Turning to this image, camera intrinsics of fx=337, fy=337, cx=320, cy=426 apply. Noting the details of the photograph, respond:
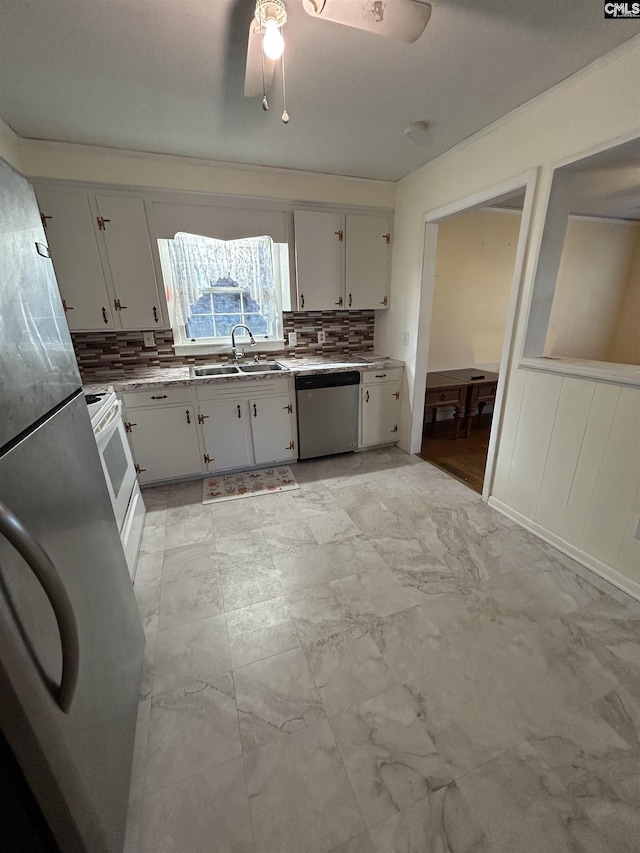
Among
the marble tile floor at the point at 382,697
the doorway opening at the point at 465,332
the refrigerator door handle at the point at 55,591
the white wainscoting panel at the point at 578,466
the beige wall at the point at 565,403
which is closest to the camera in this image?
the refrigerator door handle at the point at 55,591

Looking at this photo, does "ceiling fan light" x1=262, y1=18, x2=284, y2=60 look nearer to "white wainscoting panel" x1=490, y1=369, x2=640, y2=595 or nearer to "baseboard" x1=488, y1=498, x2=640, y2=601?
"white wainscoting panel" x1=490, y1=369, x2=640, y2=595

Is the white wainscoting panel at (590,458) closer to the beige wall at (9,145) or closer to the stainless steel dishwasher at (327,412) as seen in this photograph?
the stainless steel dishwasher at (327,412)

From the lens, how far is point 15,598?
58 centimetres

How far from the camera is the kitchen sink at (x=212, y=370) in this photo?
295 cm

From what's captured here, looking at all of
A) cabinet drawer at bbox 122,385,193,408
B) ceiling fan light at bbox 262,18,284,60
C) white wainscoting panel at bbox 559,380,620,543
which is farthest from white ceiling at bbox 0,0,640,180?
cabinet drawer at bbox 122,385,193,408

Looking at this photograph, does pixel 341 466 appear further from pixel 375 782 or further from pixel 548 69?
pixel 548 69

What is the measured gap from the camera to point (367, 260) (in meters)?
3.24

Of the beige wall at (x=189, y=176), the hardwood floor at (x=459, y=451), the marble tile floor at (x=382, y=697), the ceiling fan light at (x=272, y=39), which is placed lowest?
the marble tile floor at (x=382, y=697)

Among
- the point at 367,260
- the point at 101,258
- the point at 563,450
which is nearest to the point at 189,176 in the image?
the point at 101,258

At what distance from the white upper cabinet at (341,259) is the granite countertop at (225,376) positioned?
51cm

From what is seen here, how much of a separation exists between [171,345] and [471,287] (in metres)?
3.31

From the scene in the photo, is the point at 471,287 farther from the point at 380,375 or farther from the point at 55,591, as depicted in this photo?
the point at 55,591

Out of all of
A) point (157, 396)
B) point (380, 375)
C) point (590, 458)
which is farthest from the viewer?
point (380, 375)

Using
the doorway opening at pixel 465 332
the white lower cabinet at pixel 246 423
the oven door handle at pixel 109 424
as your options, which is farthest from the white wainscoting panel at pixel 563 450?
the oven door handle at pixel 109 424
